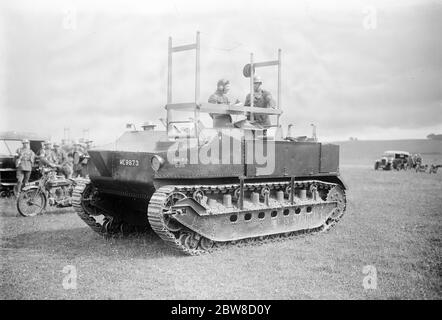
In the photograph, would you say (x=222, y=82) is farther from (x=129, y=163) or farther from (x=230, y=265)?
(x=230, y=265)

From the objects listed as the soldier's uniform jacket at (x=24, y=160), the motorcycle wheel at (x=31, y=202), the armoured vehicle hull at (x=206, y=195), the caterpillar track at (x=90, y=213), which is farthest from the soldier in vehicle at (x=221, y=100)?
the soldier's uniform jacket at (x=24, y=160)

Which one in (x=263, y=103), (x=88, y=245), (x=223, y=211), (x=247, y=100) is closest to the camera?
(x=223, y=211)

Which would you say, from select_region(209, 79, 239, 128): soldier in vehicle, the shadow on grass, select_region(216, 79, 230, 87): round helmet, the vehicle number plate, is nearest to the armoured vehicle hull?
the vehicle number plate

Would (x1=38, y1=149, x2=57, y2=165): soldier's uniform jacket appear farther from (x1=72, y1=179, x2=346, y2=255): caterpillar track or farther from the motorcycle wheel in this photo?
(x1=72, y1=179, x2=346, y2=255): caterpillar track

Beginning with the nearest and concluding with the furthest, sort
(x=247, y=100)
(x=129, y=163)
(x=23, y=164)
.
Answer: (x=129, y=163)
(x=247, y=100)
(x=23, y=164)

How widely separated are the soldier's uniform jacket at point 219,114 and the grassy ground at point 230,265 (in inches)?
102

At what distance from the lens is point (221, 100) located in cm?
973

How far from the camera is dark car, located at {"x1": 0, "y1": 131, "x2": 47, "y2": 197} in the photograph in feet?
53.2

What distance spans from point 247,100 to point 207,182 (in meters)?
3.13

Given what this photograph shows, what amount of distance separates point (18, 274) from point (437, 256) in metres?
6.91

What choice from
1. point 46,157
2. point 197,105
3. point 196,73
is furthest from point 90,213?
point 46,157
